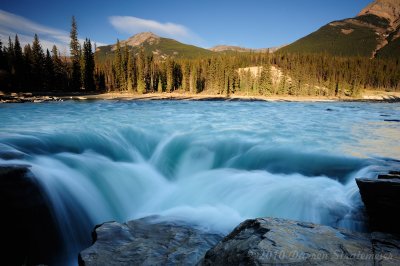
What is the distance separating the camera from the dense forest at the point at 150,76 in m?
68.2

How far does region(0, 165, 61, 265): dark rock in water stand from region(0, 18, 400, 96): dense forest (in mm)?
67101

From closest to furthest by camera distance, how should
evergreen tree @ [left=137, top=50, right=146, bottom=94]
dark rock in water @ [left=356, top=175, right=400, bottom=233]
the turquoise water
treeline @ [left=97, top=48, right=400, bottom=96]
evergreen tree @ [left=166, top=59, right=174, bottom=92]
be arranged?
dark rock in water @ [left=356, top=175, right=400, bottom=233]
the turquoise water
evergreen tree @ [left=137, top=50, right=146, bottom=94]
treeline @ [left=97, top=48, right=400, bottom=96]
evergreen tree @ [left=166, top=59, right=174, bottom=92]

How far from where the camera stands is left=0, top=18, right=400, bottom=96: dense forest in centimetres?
6819

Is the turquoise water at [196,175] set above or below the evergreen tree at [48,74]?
below

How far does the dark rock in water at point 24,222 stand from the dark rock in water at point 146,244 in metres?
1.31

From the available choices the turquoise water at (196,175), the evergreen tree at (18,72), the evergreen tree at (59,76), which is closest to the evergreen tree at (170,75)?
the evergreen tree at (59,76)

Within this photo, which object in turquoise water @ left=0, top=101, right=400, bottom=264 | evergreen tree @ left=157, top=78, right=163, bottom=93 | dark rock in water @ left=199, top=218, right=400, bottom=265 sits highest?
evergreen tree @ left=157, top=78, right=163, bottom=93

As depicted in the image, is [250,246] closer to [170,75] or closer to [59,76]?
[59,76]

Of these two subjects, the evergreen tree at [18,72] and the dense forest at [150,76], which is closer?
the evergreen tree at [18,72]

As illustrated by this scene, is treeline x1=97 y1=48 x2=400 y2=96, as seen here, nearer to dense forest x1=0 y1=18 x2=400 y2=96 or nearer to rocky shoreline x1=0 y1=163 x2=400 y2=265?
dense forest x1=0 y1=18 x2=400 y2=96

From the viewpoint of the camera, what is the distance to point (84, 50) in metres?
79.2

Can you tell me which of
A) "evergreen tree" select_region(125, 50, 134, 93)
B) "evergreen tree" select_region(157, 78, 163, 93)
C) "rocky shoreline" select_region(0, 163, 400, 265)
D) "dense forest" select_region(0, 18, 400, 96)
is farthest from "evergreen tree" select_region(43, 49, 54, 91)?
"rocky shoreline" select_region(0, 163, 400, 265)

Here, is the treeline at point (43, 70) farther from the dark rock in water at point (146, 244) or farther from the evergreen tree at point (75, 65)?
the dark rock in water at point (146, 244)

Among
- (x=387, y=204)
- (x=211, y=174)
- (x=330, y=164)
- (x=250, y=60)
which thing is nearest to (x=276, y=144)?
(x=330, y=164)
